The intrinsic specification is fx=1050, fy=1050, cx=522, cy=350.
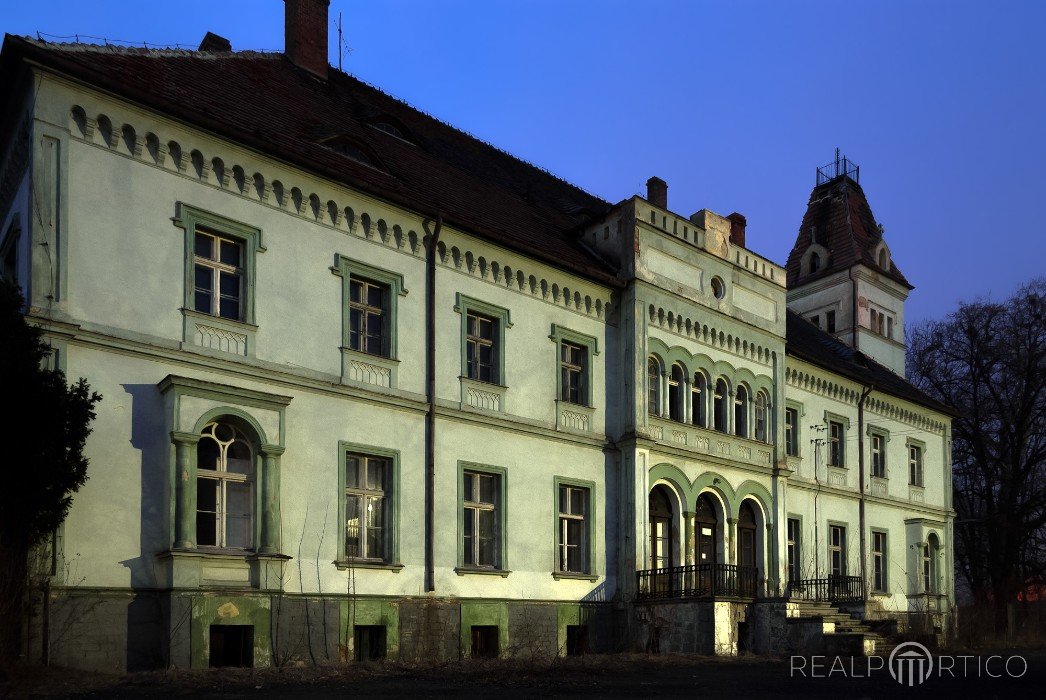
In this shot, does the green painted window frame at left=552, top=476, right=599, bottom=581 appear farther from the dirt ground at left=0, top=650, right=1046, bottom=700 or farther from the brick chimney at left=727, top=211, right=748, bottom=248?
the brick chimney at left=727, top=211, right=748, bottom=248

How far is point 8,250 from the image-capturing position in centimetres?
1653

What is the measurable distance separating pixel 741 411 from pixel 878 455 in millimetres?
8561

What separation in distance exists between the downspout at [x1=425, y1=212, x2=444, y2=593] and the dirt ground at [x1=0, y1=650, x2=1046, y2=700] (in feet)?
7.30

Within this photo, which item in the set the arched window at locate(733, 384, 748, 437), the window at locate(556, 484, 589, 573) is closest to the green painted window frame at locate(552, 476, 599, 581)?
the window at locate(556, 484, 589, 573)

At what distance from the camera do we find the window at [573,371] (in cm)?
2220

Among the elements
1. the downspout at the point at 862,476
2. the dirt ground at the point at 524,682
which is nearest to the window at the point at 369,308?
the dirt ground at the point at 524,682

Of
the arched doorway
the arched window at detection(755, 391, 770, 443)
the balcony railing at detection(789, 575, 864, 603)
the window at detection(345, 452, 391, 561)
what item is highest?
the arched window at detection(755, 391, 770, 443)

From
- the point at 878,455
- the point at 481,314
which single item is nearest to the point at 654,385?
the point at 481,314

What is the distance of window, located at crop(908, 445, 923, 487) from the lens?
112 ft

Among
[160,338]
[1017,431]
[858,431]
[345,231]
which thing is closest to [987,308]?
[1017,431]

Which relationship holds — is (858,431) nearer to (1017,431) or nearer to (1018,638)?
(1018,638)

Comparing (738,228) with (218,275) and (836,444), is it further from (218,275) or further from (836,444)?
(218,275)

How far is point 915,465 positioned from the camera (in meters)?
34.3

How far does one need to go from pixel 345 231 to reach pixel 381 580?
605cm
